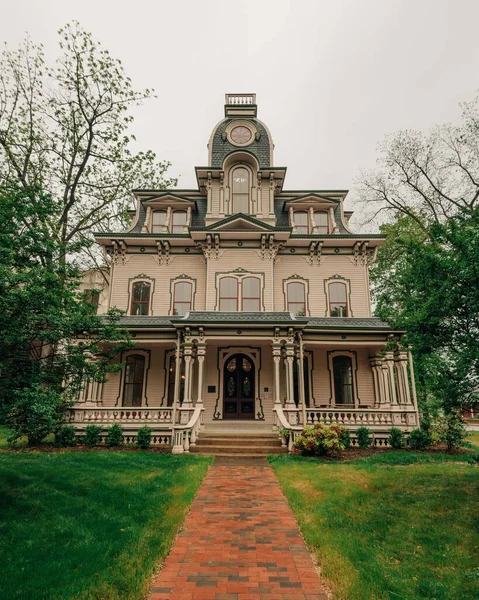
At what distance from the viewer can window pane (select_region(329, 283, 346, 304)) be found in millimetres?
18234

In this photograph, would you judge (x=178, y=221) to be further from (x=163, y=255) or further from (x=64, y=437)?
(x=64, y=437)

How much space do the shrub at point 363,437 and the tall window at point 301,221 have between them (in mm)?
10167

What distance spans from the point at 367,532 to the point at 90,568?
4.03m

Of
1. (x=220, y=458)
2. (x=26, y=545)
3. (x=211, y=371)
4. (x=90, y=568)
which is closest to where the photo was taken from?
(x=90, y=568)

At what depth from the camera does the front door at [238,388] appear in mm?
16438

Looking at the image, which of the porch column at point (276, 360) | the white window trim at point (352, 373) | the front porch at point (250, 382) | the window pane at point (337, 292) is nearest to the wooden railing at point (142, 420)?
the front porch at point (250, 382)

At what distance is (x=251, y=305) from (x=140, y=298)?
5.56 m

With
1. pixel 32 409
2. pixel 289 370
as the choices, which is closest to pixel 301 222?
pixel 289 370

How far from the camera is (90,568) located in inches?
165

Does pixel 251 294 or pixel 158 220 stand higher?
pixel 158 220

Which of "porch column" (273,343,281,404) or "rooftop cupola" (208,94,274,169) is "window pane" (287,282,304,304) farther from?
"rooftop cupola" (208,94,274,169)

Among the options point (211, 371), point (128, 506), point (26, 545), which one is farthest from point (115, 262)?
point (26, 545)

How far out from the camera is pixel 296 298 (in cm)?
1827

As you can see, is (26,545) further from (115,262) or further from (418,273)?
(115,262)
